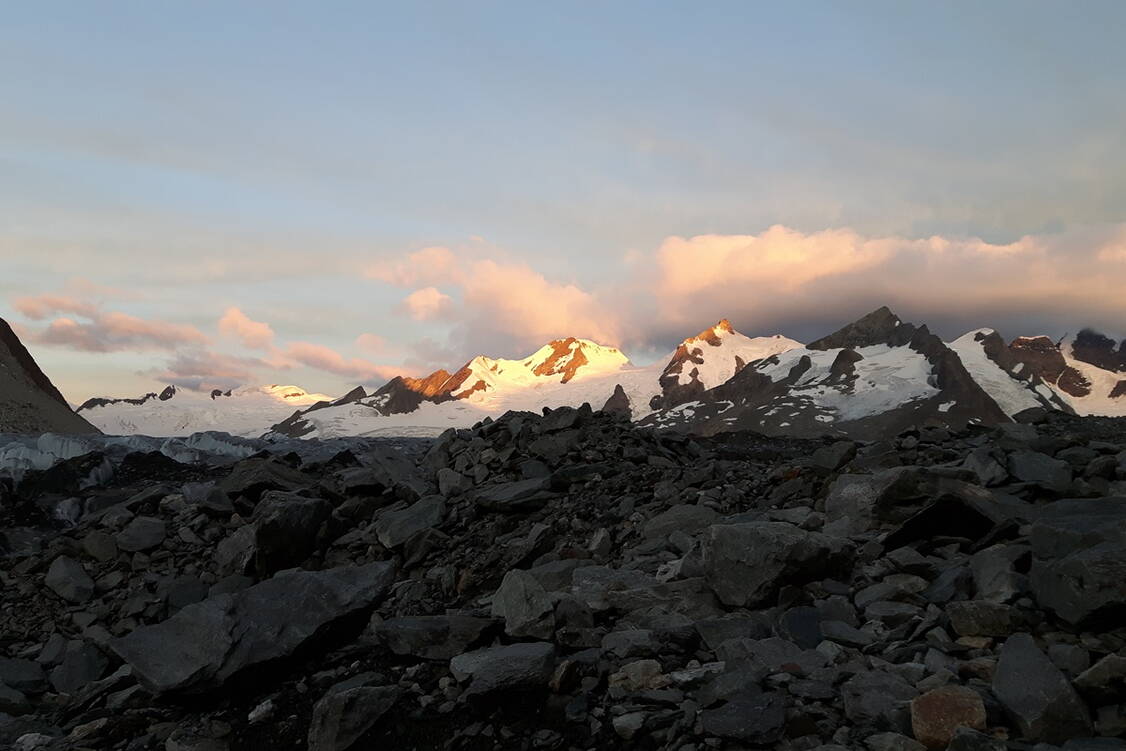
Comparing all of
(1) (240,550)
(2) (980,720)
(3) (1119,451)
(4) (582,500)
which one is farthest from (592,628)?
→ (3) (1119,451)

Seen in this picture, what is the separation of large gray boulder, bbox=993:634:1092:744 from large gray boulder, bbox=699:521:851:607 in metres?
2.19

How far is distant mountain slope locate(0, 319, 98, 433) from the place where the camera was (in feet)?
147

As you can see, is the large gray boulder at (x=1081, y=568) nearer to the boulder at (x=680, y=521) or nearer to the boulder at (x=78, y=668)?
the boulder at (x=680, y=521)

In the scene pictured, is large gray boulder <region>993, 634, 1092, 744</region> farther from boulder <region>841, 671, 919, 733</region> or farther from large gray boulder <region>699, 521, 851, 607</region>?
large gray boulder <region>699, 521, 851, 607</region>

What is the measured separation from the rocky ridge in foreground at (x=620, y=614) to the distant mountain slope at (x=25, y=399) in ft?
123

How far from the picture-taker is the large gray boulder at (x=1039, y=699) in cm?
463

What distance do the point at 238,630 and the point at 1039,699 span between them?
23.8ft

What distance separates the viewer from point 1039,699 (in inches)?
186

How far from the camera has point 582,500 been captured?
41.9 feet

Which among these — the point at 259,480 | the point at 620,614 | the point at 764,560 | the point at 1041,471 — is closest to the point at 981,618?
the point at 764,560

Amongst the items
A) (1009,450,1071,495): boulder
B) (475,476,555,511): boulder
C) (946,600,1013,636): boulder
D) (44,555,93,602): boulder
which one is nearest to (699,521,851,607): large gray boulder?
(946,600,1013,636): boulder

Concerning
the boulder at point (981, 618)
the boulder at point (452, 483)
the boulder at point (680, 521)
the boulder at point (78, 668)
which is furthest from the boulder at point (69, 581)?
the boulder at point (981, 618)

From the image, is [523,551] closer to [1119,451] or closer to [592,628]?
[592,628]

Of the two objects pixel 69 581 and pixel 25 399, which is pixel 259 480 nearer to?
pixel 69 581
